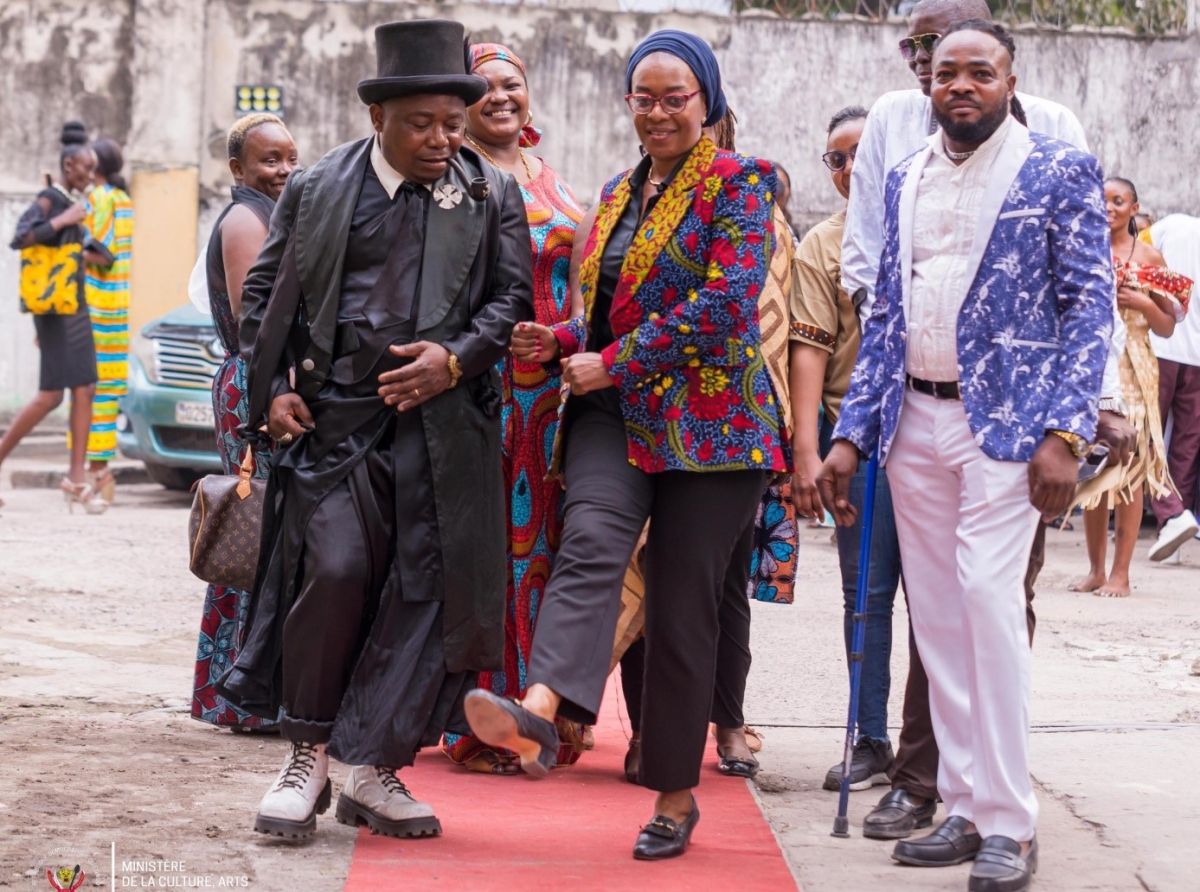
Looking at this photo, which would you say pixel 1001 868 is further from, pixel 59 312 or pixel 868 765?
pixel 59 312

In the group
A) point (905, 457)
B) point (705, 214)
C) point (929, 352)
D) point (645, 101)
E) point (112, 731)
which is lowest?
point (112, 731)

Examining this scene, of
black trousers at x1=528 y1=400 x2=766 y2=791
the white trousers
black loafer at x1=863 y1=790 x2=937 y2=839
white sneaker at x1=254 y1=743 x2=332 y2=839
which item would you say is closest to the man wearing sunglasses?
black loafer at x1=863 y1=790 x2=937 y2=839

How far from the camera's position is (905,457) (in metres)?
4.53

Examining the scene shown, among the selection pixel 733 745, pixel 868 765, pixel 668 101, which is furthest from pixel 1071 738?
pixel 668 101

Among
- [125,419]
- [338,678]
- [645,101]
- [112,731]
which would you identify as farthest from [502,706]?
[125,419]

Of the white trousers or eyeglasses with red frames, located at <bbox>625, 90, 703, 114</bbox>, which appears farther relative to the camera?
eyeglasses with red frames, located at <bbox>625, 90, 703, 114</bbox>

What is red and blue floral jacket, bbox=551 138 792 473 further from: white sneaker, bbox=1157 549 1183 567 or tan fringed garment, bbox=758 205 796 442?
white sneaker, bbox=1157 549 1183 567

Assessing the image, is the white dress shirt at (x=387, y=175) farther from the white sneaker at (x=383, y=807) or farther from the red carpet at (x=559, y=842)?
the red carpet at (x=559, y=842)

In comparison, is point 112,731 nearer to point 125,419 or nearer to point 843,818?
point 843,818

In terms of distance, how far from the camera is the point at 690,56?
4.64 meters

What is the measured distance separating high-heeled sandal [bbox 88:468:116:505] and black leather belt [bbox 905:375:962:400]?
8.94 m

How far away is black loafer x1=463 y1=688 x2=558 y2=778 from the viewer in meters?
3.87

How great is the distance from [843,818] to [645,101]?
6.66 ft

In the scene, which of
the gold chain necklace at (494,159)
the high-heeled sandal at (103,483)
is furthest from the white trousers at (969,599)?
the high-heeled sandal at (103,483)
